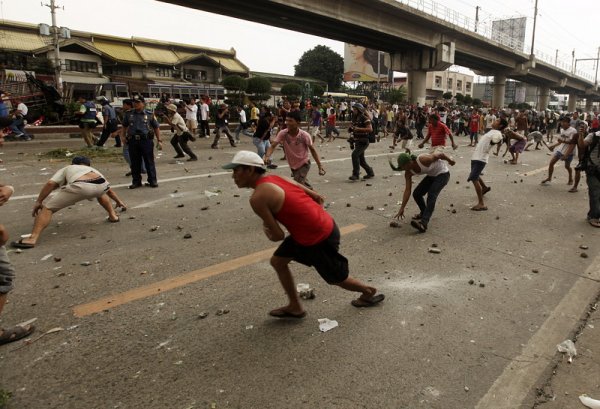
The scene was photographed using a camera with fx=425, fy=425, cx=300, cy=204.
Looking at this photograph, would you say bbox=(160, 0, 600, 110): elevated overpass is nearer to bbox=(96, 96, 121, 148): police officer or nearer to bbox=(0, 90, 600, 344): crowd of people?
bbox=(96, 96, 121, 148): police officer

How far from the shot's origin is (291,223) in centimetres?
308

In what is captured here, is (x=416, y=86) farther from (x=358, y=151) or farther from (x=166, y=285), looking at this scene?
(x=166, y=285)

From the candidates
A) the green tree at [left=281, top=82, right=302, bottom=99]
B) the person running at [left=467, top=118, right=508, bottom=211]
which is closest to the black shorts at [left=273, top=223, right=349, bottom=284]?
the person running at [left=467, top=118, right=508, bottom=211]

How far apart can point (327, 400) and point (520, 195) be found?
25.3ft

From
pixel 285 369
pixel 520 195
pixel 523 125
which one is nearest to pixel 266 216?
pixel 285 369

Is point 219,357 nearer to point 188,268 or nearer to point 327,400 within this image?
point 327,400

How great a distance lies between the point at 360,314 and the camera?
3588mm

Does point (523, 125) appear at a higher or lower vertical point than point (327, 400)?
higher

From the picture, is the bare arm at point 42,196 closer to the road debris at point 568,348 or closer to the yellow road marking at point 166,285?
the yellow road marking at point 166,285

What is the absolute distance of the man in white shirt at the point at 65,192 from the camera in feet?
17.1

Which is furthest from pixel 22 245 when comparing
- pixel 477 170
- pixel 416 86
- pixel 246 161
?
pixel 416 86

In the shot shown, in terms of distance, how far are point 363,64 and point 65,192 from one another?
6536 cm

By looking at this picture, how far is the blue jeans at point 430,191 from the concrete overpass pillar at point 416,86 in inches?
1210

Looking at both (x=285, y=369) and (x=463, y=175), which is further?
(x=463, y=175)
